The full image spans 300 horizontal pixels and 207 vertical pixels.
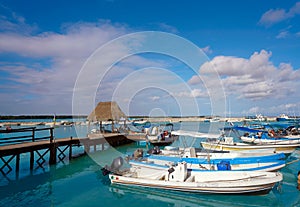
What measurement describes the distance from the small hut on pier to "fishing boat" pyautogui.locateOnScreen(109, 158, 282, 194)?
18294 millimetres

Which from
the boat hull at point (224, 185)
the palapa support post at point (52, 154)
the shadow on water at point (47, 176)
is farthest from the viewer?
the palapa support post at point (52, 154)

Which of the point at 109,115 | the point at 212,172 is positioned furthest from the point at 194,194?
the point at 109,115

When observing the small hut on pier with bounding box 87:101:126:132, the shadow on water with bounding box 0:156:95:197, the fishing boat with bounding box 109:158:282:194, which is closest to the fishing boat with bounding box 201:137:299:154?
the fishing boat with bounding box 109:158:282:194

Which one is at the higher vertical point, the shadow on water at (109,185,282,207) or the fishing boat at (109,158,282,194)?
the fishing boat at (109,158,282,194)

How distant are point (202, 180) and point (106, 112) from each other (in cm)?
2179

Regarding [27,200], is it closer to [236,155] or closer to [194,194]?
[194,194]

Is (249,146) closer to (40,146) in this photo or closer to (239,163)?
(239,163)

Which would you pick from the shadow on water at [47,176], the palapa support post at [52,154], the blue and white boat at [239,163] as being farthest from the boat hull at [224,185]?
the palapa support post at [52,154]

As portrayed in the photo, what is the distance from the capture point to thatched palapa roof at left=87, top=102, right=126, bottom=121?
3038 centimetres

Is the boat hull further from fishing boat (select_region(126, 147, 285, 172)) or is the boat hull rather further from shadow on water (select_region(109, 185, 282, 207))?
fishing boat (select_region(126, 147, 285, 172))

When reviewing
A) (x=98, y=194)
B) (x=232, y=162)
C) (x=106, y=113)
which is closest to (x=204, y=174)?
(x=232, y=162)

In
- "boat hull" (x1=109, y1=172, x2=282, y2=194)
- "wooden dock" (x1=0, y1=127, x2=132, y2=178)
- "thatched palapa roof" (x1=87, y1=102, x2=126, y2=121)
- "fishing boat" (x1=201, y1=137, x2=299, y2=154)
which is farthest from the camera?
"thatched palapa roof" (x1=87, y1=102, x2=126, y2=121)

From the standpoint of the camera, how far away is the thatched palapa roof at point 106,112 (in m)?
30.4

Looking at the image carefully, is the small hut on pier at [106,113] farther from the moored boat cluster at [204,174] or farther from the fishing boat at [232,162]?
the fishing boat at [232,162]
